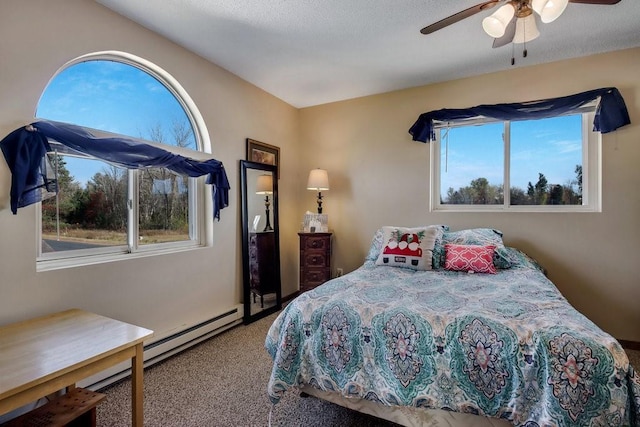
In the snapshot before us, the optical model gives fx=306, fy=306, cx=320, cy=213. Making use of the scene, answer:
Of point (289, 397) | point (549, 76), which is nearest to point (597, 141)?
point (549, 76)

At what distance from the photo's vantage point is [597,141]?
109 inches

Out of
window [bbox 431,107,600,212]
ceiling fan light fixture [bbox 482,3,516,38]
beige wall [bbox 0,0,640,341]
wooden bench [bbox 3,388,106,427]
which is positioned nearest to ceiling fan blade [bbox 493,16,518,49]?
ceiling fan light fixture [bbox 482,3,516,38]

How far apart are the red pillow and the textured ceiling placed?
1704 millimetres

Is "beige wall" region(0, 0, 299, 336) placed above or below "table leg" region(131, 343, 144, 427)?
above

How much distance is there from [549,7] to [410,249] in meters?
1.77

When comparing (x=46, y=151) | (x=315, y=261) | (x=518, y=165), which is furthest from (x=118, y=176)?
(x=518, y=165)

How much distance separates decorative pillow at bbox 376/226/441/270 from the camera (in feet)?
8.43

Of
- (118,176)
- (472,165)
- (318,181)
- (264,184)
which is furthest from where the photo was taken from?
(318,181)

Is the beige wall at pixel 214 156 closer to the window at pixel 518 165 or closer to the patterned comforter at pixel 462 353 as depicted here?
the patterned comforter at pixel 462 353

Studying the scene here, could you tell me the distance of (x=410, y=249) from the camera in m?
2.62

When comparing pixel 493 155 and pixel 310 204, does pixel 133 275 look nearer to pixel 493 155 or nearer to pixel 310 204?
pixel 310 204

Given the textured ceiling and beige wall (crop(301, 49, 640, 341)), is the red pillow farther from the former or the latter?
the textured ceiling

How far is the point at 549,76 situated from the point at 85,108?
3881 mm

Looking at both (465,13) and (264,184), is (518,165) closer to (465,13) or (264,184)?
(465,13)
